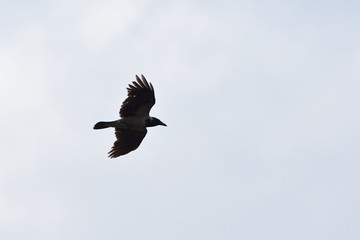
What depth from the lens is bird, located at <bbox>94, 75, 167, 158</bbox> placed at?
2478 cm

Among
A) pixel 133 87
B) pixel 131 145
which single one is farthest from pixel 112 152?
pixel 133 87

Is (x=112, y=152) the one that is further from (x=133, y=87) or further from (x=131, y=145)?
(x=133, y=87)

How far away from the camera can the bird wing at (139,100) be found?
24.7 meters

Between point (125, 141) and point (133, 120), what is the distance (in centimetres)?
89

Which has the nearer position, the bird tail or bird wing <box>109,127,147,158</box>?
the bird tail

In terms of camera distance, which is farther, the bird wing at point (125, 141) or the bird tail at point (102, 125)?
the bird wing at point (125, 141)

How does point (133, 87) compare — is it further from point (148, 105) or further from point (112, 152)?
point (112, 152)

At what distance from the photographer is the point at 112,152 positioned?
25.9 metres

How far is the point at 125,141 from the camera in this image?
26.0m

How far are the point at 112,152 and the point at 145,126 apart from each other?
130 centimetres

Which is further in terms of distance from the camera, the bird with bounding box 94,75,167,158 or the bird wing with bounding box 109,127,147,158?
the bird wing with bounding box 109,127,147,158

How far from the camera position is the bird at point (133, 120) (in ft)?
81.3

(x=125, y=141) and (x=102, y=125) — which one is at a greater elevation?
(x=102, y=125)

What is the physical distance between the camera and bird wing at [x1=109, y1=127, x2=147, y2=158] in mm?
25875
